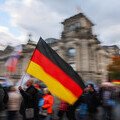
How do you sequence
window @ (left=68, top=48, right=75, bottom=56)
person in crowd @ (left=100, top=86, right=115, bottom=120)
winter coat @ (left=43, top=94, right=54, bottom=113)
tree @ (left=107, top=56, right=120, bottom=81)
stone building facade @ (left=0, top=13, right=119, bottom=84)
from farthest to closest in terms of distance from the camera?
tree @ (left=107, top=56, right=120, bottom=81), window @ (left=68, top=48, right=75, bottom=56), stone building facade @ (left=0, top=13, right=119, bottom=84), person in crowd @ (left=100, top=86, right=115, bottom=120), winter coat @ (left=43, top=94, right=54, bottom=113)

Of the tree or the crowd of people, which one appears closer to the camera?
the crowd of people

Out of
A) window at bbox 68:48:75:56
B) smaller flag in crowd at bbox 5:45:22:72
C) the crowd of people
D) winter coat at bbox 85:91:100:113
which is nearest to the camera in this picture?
the crowd of people

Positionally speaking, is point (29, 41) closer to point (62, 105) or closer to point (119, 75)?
point (119, 75)

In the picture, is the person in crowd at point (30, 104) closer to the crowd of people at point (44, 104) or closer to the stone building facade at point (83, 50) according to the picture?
the crowd of people at point (44, 104)

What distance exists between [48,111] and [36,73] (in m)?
1.50

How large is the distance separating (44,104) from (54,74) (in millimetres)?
1176

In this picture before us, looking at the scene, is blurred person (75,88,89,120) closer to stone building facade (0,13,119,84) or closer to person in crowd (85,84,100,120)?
person in crowd (85,84,100,120)

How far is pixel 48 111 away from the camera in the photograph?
524cm

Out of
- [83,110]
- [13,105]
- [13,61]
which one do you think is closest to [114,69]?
[13,61]

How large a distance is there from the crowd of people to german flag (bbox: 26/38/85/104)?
61cm

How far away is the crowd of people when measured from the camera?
4953 mm

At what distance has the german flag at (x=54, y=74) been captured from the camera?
4.66 meters

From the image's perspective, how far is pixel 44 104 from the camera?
524 cm

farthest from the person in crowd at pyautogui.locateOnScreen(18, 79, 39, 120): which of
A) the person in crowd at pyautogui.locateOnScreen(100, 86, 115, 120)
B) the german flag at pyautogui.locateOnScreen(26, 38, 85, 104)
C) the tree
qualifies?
the tree
